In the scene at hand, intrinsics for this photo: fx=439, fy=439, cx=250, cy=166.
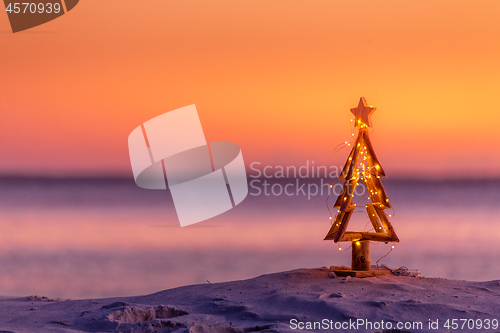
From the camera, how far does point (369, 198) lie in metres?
6.05

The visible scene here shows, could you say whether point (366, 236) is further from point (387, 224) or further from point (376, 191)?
point (376, 191)

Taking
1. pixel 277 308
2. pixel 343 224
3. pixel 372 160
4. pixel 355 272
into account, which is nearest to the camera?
→ pixel 277 308

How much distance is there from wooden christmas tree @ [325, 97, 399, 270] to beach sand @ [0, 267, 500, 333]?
0.54 meters

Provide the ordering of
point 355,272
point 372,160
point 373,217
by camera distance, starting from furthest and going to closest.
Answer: point 373,217 < point 372,160 < point 355,272

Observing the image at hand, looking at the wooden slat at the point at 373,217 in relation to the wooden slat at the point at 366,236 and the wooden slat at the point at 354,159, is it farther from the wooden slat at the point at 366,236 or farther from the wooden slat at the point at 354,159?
the wooden slat at the point at 354,159

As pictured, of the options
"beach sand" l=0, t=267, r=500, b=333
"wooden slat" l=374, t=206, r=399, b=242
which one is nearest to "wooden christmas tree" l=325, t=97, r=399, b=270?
"wooden slat" l=374, t=206, r=399, b=242

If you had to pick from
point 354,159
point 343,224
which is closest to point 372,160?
point 354,159

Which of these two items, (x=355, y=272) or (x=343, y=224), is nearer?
(x=355, y=272)

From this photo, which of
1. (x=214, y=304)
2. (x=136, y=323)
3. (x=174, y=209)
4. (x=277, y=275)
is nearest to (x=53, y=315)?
(x=136, y=323)

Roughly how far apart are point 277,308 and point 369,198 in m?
2.44

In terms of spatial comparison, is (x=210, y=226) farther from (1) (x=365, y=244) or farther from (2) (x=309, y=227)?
(1) (x=365, y=244)

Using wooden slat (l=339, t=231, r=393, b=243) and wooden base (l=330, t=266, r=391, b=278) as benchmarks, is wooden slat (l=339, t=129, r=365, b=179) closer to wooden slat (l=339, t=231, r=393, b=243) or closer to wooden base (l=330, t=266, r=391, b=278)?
wooden slat (l=339, t=231, r=393, b=243)

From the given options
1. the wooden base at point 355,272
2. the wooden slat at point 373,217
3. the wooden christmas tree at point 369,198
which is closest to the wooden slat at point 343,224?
the wooden christmas tree at point 369,198

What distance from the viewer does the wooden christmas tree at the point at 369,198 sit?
5781 millimetres
